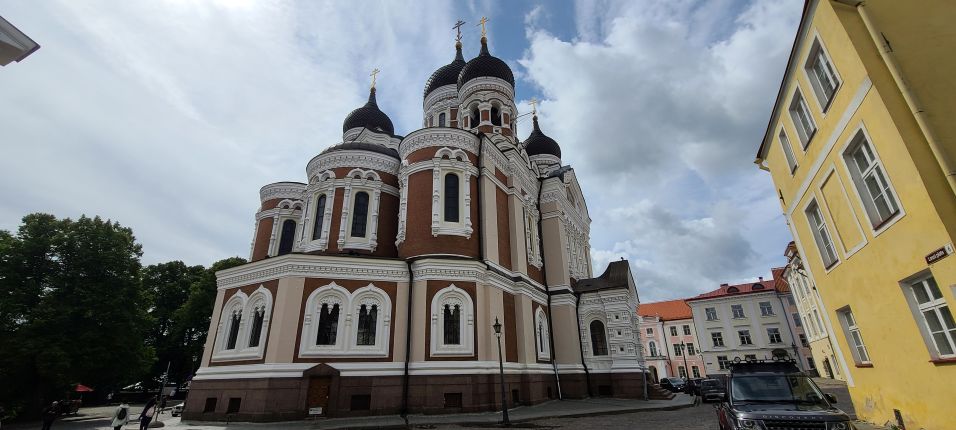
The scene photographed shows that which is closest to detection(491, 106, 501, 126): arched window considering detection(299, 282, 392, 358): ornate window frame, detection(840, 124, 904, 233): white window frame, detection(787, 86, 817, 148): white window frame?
detection(299, 282, 392, 358): ornate window frame

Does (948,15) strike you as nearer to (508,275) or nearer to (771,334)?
(508,275)

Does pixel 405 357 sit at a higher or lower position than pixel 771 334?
lower

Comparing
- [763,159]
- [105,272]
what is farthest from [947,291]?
[105,272]

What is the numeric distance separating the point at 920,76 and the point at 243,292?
2050 cm

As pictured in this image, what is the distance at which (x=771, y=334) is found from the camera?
43.1 m

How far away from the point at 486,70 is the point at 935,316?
26.1m

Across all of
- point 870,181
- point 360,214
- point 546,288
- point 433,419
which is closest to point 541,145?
point 546,288

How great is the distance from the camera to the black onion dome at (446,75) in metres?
33.7

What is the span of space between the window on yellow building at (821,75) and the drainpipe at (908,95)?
104 centimetres

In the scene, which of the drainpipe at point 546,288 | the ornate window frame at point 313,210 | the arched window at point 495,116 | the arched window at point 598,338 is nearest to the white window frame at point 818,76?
the drainpipe at point 546,288

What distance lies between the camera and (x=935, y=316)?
7.50m

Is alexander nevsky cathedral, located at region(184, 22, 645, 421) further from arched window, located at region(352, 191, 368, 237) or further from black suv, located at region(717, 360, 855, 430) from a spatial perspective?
black suv, located at region(717, 360, 855, 430)

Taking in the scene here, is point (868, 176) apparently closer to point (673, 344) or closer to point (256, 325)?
point (256, 325)

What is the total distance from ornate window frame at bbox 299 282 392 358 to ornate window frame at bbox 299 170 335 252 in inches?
189
